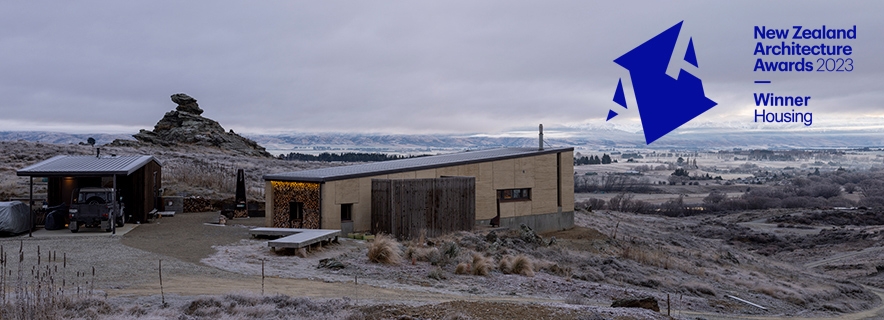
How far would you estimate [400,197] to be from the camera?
70.9ft

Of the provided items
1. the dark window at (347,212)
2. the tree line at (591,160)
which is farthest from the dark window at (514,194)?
the tree line at (591,160)

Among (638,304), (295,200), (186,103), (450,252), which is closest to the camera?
(638,304)

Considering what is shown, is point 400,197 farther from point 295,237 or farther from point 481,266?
point 481,266

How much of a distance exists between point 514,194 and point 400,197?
7403 mm

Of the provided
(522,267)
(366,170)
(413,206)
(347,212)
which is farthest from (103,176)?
(522,267)

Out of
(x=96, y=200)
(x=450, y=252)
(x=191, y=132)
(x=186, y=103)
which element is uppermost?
(x=186, y=103)

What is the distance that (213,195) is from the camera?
99.9 ft

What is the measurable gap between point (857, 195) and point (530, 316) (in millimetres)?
79798

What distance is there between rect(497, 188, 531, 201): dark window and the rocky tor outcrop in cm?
4076

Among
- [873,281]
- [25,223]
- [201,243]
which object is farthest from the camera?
[873,281]

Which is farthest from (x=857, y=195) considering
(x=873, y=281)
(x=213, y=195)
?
(x=213, y=195)

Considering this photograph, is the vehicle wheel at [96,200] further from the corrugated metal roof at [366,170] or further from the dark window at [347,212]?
the dark window at [347,212]

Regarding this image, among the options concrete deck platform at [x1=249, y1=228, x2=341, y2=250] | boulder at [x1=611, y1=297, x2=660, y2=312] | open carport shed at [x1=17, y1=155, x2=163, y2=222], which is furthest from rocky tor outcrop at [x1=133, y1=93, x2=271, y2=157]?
boulder at [x1=611, y1=297, x2=660, y2=312]

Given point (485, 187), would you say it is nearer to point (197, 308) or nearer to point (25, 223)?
point (25, 223)
